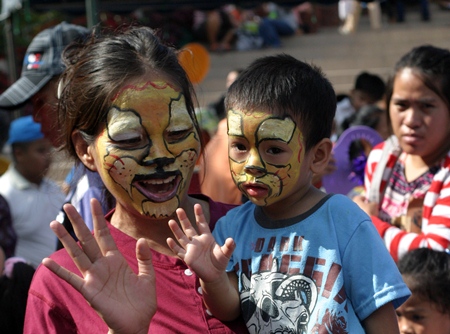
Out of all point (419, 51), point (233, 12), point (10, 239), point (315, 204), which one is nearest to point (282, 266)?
point (315, 204)

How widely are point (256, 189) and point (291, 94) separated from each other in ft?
0.97

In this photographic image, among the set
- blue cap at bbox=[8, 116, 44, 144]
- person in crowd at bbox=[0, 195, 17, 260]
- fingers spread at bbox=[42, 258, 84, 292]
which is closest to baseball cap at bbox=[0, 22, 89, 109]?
person in crowd at bbox=[0, 195, 17, 260]

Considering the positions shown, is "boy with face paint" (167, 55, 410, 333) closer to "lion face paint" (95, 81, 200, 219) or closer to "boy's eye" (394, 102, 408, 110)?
"lion face paint" (95, 81, 200, 219)

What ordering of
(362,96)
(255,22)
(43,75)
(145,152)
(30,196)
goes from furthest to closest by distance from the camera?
(255,22) < (362,96) < (30,196) < (43,75) < (145,152)

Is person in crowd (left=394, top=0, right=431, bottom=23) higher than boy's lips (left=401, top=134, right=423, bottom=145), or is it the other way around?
boy's lips (left=401, top=134, right=423, bottom=145)

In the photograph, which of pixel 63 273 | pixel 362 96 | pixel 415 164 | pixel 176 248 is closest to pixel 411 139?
pixel 415 164

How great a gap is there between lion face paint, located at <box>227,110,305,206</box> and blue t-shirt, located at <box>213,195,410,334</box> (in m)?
0.10

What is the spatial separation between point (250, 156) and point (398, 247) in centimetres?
124

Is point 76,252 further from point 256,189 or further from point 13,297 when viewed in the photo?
point 13,297

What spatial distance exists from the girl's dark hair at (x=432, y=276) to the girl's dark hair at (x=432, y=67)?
0.67 m

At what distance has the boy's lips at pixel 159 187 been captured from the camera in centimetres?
227

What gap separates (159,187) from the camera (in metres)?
2.29

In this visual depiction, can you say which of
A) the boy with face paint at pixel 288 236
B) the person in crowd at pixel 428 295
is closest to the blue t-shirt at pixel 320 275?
the boy with face paint at pixel 288 236

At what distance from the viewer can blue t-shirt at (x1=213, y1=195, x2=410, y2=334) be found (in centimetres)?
203
